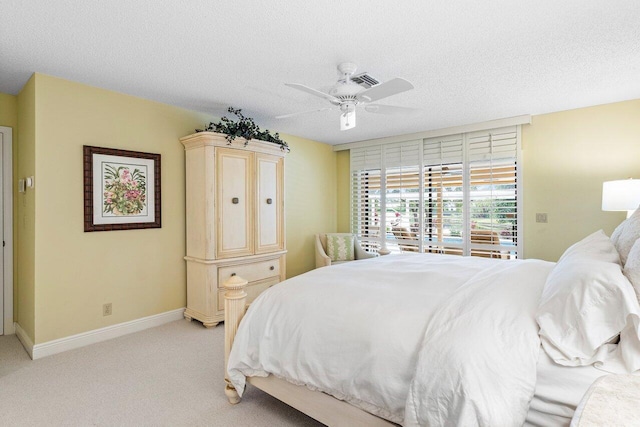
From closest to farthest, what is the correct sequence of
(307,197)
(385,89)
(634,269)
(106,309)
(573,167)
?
(634,269)
(385,89)
(106,309)
(573,167)
(307,197)

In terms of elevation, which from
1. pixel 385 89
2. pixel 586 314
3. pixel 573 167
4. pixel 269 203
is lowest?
pixel 586 314

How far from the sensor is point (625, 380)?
38.7 inches

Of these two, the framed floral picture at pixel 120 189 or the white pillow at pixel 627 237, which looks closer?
the white pillow at pixel 627 237

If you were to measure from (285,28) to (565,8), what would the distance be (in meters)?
1.65

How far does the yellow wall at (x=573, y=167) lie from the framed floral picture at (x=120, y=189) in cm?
437

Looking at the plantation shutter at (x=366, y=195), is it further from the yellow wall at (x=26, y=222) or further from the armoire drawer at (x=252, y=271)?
the yellow wall at (x=26, y=222)

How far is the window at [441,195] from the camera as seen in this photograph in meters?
4.20

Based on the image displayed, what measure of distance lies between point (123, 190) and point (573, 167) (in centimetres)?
490

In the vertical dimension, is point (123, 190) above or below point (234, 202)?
above

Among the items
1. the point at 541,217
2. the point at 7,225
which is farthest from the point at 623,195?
the point at 7,225

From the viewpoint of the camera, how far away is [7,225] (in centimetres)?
331

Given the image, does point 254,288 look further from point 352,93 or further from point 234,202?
point 352,93

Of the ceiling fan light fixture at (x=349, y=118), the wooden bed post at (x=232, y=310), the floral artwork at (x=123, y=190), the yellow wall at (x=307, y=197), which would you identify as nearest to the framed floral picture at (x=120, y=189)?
the floral artwork at (x=123, y=190)

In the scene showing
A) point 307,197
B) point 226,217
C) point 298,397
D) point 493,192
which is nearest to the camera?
point 298,397
